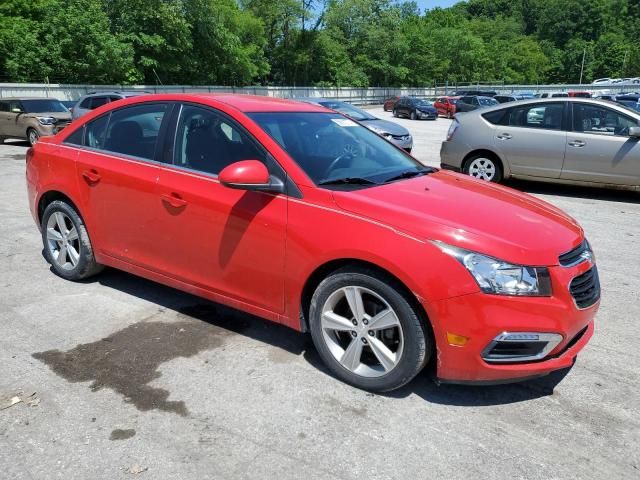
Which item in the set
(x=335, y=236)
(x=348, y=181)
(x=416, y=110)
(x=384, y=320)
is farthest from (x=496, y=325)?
(x=416, y=110)

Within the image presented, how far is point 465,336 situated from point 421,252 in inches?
18.9

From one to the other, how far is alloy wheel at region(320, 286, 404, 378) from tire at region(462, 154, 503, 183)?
6.79 metres

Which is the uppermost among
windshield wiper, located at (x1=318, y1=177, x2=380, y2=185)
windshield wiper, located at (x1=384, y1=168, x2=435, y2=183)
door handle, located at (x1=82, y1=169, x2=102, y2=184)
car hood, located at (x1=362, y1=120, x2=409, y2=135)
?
windshield wiper, located at (x1=318, y1=177, x2=380, y2=185)

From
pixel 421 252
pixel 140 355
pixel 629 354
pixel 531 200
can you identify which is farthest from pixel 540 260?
pixel 140 355

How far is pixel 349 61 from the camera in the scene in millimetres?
69312

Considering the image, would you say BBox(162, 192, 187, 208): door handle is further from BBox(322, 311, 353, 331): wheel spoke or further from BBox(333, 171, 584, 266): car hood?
BBox(322, 311, 353, 331): wheel spoke

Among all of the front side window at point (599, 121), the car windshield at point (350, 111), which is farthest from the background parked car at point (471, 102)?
the front side window at point (599, 121)

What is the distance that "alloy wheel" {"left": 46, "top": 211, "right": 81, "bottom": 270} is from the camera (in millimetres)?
4617

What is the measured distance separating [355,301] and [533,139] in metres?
6.93

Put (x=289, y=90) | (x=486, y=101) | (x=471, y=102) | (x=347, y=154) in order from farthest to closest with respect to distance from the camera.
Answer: (x=289, y=90), (x=471, y=102), (x=486, y=101), (x=347, y=154)

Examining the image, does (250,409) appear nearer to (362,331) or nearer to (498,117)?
(362,331)

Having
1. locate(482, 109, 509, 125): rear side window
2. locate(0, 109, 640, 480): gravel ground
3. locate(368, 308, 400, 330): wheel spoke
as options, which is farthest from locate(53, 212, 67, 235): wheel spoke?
locate(482, 109, 509, 125): rear side window

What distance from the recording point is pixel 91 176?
4254mm

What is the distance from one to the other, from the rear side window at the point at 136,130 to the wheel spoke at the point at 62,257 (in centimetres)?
105
